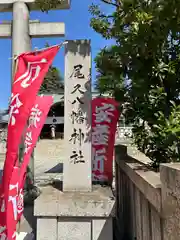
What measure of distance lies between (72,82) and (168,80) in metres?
1.71

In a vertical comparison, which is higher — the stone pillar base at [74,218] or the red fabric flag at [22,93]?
the red fabric flag at [22,93]

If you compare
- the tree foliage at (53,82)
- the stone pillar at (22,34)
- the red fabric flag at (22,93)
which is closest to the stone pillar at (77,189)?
the red fabric flag at (22,93)

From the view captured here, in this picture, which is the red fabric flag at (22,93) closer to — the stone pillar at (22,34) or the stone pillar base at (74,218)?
the stone pillar base at (74,218)

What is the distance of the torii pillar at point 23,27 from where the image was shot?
6340mm

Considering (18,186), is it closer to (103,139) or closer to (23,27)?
(103,139)

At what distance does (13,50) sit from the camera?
6.35 meters

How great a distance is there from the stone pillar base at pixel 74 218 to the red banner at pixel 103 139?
1.33m

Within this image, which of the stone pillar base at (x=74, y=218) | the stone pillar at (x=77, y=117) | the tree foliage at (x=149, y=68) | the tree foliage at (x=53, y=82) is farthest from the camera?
the tree foliage at (x=53, y=82)

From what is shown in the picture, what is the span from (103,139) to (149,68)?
6.93ft

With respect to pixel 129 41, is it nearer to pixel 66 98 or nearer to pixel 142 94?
pixel 142 94

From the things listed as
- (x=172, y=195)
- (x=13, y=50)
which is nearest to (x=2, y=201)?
(x=172, y=195)

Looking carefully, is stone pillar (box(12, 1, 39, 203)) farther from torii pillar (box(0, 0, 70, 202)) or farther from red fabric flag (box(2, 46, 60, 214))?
red fabric flag (box(2, 46, 60, 214))

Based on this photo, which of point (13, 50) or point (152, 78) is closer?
point (152, 78)

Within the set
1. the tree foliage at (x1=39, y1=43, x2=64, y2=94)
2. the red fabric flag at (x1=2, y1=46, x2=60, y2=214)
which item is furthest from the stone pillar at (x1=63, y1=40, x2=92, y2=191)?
the tree foliage at (x1=39, y1=43, x2=64, y2=94)
